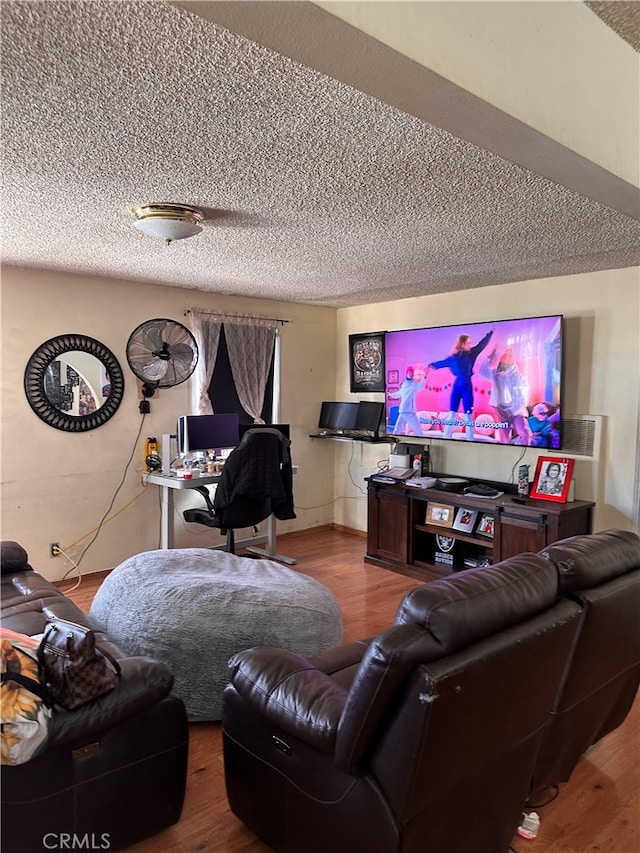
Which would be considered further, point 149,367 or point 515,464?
point 149,367

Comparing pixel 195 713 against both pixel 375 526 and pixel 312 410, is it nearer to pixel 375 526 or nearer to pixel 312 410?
pixel 375 526

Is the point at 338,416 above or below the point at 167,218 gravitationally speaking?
below

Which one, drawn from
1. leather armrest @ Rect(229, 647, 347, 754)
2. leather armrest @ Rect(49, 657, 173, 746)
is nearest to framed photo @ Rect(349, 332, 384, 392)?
leather armrest @ Rect(229, 647, 347, 754)

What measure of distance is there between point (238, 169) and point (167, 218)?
0.65m

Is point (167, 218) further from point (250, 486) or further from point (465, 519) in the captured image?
point (465, 519)

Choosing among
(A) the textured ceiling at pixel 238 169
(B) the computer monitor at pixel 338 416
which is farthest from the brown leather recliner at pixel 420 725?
(B) the computer monitor at pixel 338 416

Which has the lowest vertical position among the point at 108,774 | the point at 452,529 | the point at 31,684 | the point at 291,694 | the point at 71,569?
the point at 71,569

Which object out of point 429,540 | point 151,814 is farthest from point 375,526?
point 151,814

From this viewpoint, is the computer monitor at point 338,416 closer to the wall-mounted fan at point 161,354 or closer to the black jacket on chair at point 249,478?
the black jacket on chair at point 249,478

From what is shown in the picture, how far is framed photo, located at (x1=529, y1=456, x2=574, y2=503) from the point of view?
4098mm

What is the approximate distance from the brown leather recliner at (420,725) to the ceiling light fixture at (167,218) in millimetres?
1954

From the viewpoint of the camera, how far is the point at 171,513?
471 cm

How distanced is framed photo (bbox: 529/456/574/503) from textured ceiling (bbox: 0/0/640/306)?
134cm

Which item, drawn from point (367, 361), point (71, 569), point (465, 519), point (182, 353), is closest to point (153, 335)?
point (182, 353)
